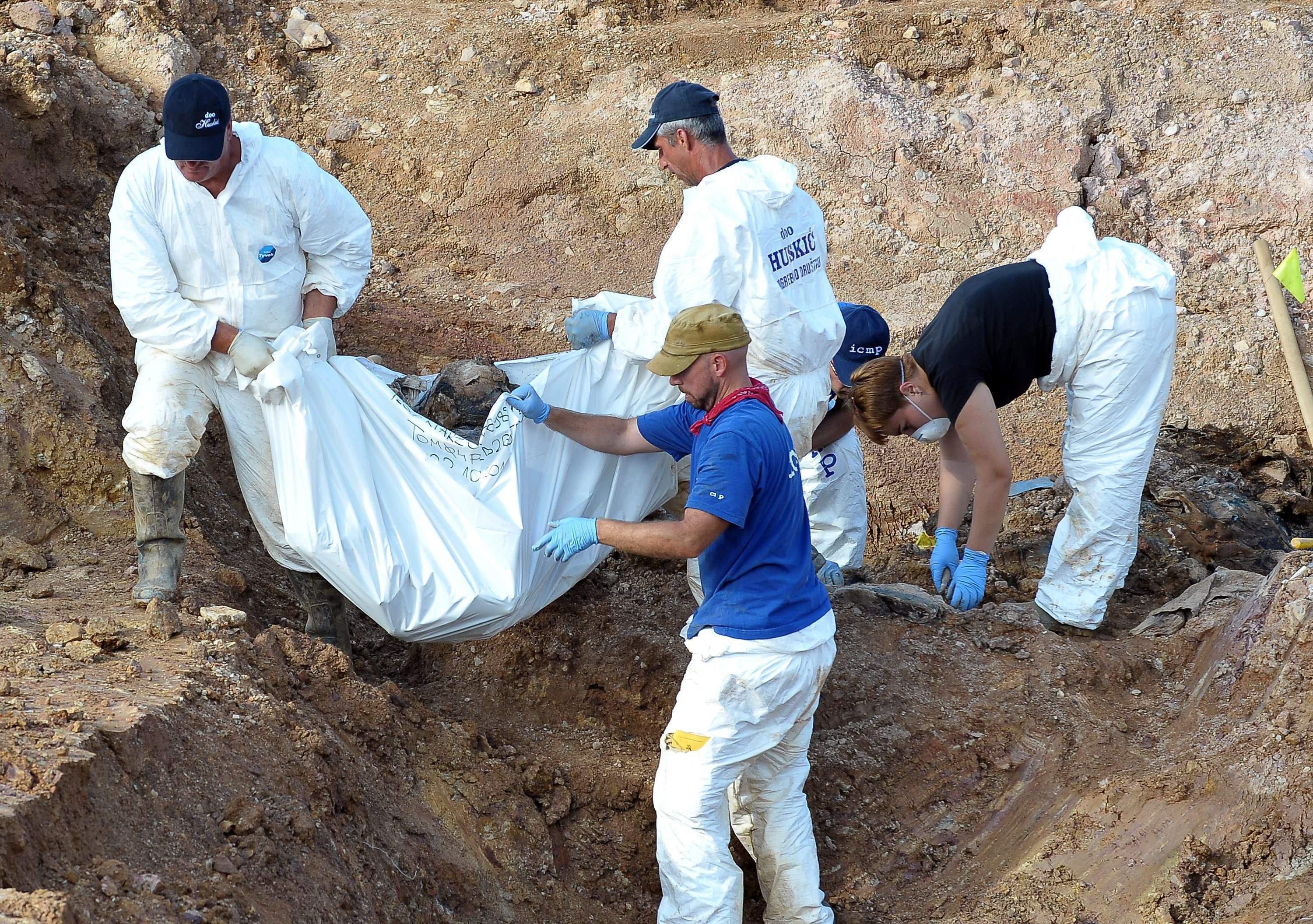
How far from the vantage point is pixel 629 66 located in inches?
314

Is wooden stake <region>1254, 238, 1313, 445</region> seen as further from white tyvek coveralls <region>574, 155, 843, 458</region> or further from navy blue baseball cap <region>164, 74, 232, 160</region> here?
navy blue baseball cap <region>164, 74, 232, 160</region>

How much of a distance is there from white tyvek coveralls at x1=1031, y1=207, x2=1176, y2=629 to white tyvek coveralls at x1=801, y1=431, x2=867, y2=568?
826mm

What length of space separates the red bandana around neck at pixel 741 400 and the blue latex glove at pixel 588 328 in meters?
0.98

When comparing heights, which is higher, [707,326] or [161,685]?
[707,326]

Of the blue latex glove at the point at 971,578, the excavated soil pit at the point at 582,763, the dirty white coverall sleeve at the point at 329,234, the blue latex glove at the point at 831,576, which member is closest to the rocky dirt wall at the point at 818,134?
the blue latex glove at the point at 831,576

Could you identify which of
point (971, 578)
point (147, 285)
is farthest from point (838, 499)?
point (147, 285)

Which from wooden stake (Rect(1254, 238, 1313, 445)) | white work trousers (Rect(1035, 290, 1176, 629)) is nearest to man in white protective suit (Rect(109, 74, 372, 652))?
white work trousers (Rect(1035, 290, 1176, 629))

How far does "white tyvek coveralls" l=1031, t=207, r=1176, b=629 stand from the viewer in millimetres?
4273

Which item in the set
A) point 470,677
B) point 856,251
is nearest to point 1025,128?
point 856,251

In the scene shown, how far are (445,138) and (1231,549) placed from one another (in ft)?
17.0

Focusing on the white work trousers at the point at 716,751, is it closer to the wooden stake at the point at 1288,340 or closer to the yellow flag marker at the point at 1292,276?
the yellow flag marker at the point at 1292,276

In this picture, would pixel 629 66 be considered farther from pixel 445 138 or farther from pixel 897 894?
pixel 897 894

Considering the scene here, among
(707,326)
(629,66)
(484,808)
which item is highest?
(629,66)

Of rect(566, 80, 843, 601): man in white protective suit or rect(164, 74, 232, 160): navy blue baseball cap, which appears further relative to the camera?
rect(566, 80, 843, 601): man in white protective suit
